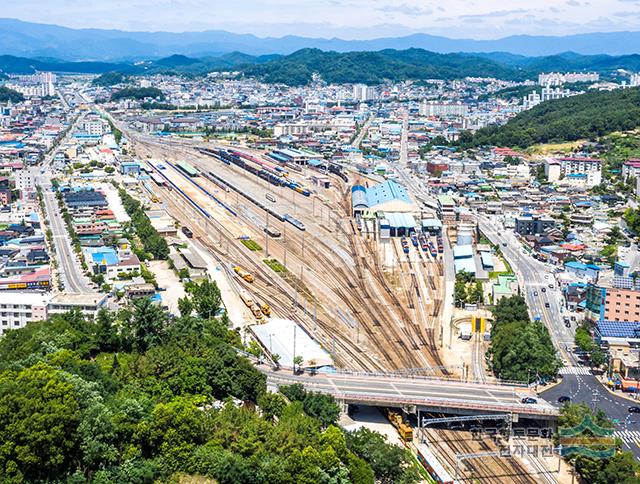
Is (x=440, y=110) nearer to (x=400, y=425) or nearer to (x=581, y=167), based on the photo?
(x=581, y=167)

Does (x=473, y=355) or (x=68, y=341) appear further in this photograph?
(x=473, y=355)

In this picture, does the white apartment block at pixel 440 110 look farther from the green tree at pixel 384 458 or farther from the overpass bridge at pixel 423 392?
the green tree at pixel 384 458

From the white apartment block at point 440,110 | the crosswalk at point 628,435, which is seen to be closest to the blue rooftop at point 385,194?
the crosswalk at point 628,435

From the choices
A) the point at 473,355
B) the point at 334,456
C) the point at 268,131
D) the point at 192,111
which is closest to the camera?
the point at 334,456

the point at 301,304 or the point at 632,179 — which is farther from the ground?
the point at 632,179

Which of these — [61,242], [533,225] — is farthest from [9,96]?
[533,225]

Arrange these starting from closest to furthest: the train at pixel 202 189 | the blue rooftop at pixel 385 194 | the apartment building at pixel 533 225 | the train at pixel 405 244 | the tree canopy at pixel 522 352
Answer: the tree canopy at pixel 522 352 → the train at pixel 405 244 → the apartment building at pixel 533 225 → the blue rooftop at pixel 385 194 → the train at pixel 202 189

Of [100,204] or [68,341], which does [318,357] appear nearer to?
[68,341]

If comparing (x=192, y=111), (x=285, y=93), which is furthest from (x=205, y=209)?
(x=285, y=93)
